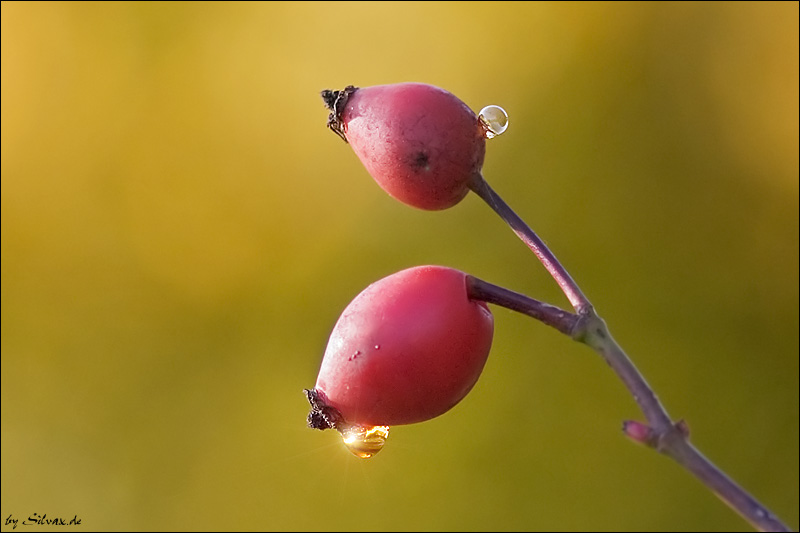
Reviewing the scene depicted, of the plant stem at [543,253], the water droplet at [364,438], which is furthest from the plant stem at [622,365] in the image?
the water droplet at [364,438]

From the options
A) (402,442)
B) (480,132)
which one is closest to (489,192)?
(480,132)

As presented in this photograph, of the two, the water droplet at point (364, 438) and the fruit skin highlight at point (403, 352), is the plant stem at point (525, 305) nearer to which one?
the fruit skin highlight at point (403, 352)

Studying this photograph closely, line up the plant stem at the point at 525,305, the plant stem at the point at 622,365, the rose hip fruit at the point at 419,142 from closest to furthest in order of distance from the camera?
the plant stem at the point at 622,365, the plant stem at the point at 525,305, the rose hip fruit at the point at 419,142


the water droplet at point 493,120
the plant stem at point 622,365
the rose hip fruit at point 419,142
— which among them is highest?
the water droplet at point 493,120

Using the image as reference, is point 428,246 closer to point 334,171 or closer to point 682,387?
point 334,171

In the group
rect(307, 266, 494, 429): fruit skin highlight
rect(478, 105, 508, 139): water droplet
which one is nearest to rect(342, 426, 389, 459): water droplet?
rect(307, 266, 494, 429): fruit skin highlight

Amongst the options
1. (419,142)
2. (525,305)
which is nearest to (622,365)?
(525,305)

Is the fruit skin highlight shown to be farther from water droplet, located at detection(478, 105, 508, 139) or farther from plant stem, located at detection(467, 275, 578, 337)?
water droplet, located at detection(478, 105, 508, 139)
